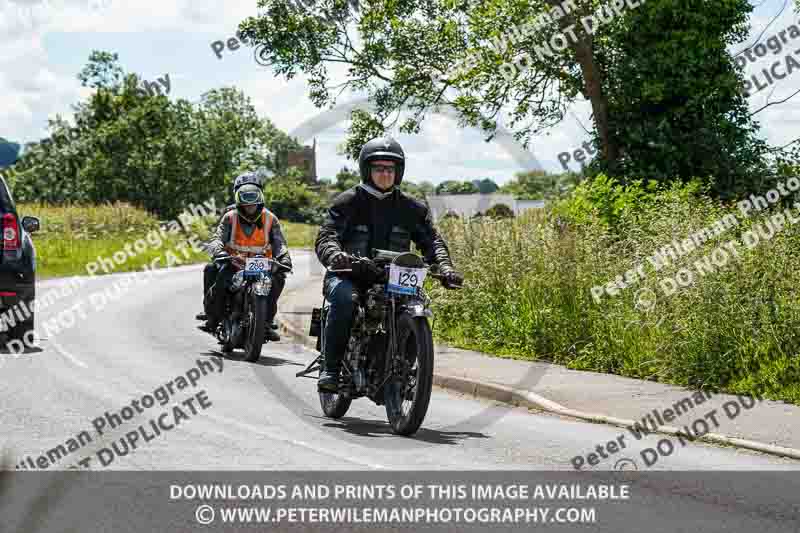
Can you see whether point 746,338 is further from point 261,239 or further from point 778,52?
point 778,52

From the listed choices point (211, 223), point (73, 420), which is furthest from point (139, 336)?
point (211, 223)

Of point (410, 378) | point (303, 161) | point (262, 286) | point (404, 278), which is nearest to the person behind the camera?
point (410, 378)

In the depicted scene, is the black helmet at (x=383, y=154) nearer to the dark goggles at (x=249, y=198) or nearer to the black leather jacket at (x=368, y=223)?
the black leather jacket at (x=368, y=223)

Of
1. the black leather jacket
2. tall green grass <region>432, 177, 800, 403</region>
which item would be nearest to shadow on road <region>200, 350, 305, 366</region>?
tall green grass <region>432, 177, 800, 403</region>

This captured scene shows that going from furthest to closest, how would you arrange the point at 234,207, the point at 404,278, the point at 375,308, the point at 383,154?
the point at 234,207 < the point at 383,154 < the point at 375,308 < the point at 404,278

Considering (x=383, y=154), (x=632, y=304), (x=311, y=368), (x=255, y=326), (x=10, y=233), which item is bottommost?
(x=311, y=368)

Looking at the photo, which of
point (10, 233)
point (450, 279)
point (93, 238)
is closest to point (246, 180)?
point (10, 233)

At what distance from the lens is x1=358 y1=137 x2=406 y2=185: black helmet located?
28.3 ft

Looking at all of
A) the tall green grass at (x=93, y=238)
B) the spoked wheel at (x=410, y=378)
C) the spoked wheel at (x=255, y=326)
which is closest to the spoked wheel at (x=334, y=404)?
the spoked wheel at (x=410, y=378)

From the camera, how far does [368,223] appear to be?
8781 mm

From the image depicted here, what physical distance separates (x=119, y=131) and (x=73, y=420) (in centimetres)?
6635

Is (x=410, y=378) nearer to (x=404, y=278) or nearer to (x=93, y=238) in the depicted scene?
(x=404, y=278)

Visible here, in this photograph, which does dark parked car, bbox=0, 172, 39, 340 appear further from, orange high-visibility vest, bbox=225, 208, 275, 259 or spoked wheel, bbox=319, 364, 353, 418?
spoked wheel, bbox=319, 364, 353, 418

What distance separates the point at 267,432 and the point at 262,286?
463 cm
